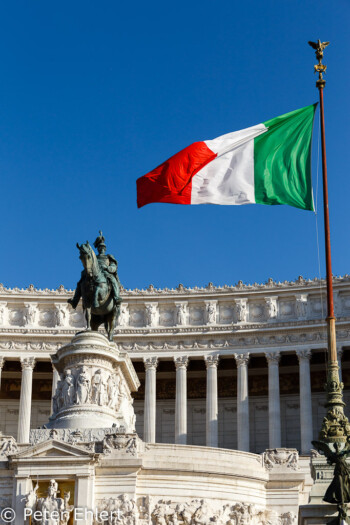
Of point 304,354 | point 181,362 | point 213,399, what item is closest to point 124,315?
point 181,362

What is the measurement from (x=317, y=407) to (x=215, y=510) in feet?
140

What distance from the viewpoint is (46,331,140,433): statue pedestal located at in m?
39.8

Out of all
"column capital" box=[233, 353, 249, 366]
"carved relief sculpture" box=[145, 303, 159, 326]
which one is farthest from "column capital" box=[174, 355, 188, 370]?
"column capital" box=[233, 353, 249, 366]

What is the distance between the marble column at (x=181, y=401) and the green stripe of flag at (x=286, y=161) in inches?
1486

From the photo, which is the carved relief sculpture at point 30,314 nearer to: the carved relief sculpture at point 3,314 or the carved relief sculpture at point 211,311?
the carved relief sculpture at point 3,314

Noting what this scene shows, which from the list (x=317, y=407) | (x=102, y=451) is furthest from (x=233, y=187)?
(x=317, y=407)

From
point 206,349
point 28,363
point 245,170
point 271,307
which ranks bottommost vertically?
point 245,170

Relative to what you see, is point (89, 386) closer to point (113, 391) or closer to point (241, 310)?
point (113, 391)

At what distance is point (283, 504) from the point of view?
120 ft

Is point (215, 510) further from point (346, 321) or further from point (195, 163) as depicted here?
point (346, 321)

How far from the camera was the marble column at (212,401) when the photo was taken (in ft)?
235

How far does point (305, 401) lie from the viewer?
71312 millimetres

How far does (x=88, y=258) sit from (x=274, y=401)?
110 ft

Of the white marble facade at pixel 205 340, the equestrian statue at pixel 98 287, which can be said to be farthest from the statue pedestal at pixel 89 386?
the white marble facade at pixel 205 340
